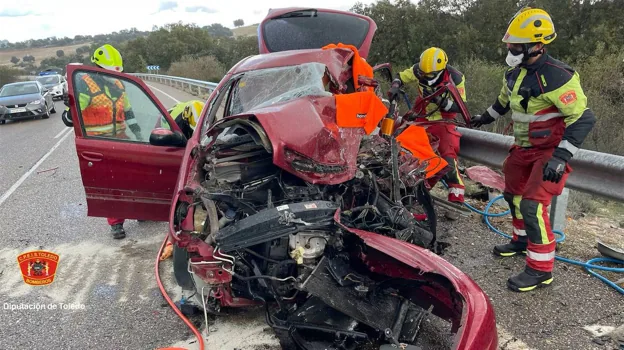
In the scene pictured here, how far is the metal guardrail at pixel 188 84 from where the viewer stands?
16328 mm

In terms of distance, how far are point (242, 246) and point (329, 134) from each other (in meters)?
0.95

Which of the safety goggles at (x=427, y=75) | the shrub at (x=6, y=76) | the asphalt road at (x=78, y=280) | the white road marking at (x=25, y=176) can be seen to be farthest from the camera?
the shrub at (x=6, y=76)

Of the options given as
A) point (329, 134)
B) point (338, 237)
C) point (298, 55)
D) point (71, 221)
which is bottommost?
point (71, 221)

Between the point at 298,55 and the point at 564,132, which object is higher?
the point at 298,55

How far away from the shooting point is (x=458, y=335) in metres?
2.05

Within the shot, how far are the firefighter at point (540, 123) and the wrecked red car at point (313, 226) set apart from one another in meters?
0.78

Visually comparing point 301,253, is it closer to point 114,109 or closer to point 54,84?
point 114,109

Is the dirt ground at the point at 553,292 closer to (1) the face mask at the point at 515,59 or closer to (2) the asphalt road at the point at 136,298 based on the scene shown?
(2) the asphalt road at the point at 136,298

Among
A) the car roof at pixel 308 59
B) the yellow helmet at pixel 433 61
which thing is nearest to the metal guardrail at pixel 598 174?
the yellow helmet at pixel 433 61

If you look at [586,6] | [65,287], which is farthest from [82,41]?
[65,287]

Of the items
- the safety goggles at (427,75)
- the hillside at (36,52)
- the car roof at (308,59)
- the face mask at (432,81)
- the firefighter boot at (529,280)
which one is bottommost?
the firefighter boot at (529,280)

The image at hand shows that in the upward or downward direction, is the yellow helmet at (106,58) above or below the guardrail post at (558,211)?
above

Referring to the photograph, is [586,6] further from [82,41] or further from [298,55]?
[82,41]

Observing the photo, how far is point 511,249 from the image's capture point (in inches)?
155
